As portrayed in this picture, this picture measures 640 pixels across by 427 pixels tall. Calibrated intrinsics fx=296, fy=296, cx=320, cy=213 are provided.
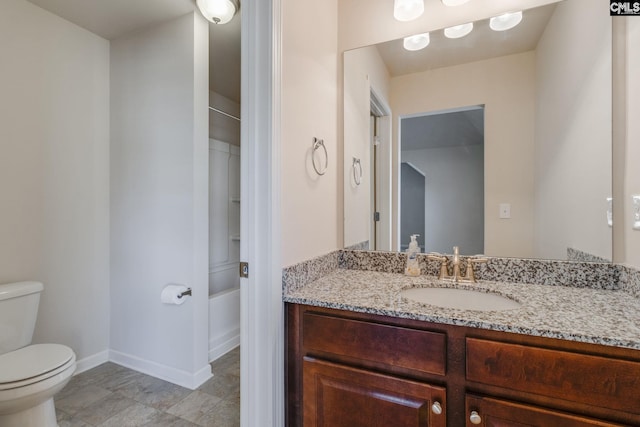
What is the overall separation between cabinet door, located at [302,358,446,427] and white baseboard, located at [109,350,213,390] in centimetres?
126

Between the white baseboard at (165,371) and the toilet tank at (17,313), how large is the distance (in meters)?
0.63

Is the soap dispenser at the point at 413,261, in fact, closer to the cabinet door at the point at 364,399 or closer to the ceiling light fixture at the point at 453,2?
the cabinet door at the point at 364,399

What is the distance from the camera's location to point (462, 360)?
86cm

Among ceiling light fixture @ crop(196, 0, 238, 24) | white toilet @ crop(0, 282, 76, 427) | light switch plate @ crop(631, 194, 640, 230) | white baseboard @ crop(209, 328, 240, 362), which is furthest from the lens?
white baseboard @ crop(209, 328, 240, 362)

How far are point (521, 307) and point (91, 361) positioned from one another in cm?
278

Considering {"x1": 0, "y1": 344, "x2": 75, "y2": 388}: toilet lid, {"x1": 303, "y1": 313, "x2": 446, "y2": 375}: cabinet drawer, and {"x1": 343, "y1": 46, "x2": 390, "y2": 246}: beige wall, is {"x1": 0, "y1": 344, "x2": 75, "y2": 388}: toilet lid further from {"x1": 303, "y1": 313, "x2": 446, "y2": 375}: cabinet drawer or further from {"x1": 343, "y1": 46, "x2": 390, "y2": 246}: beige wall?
{"x1": 343, "y1": 46, "x2": 390, "y2": 246}: beige wall

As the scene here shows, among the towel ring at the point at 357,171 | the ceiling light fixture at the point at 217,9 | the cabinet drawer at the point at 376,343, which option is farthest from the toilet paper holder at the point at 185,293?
the ceiling light fixture at the point at 217,9

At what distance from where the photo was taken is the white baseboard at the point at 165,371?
198 centimetres

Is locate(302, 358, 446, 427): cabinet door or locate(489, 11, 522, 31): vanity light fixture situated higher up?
locate(489, 11, 522, 31): vanity light fixture

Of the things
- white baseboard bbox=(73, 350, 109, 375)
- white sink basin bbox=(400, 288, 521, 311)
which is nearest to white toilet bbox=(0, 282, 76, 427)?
white baseboard bbox=(73, 350, 109, 375)

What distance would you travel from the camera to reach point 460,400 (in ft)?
2.80

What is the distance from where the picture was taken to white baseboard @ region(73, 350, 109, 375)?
213 cm

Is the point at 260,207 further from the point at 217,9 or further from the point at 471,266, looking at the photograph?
the point at 217,9

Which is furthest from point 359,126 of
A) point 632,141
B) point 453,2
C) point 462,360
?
point 462,360
